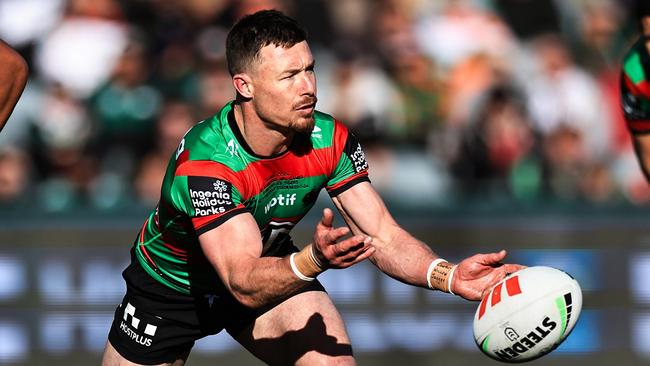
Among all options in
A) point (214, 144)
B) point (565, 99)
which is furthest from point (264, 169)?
point (565, 99)

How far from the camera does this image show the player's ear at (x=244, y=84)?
5730 millimetres

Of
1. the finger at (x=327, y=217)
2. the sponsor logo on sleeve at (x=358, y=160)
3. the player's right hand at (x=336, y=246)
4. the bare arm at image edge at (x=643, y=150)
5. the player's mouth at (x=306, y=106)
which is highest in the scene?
the player's mouth at (x=306, y=106)

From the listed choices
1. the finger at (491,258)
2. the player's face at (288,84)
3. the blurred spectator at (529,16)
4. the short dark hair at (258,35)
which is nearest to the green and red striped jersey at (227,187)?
the player's face at (288,84)

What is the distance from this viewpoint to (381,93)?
10531 millimetres

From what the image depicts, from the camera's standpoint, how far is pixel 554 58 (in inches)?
431

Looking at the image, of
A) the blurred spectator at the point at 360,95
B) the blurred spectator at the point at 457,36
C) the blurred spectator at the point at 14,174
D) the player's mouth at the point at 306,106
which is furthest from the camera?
the blurred spectator at the point at 457,36

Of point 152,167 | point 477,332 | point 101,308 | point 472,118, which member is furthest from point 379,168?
point 477,332

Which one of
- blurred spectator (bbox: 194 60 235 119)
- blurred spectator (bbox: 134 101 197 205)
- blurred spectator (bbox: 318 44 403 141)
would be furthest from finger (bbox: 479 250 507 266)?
blurred spectator (bbox: 194 60 235 119)

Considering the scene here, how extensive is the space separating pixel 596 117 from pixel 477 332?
18.4 feet

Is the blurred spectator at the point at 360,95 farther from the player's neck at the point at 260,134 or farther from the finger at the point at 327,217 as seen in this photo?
the finger at the point at 327,217

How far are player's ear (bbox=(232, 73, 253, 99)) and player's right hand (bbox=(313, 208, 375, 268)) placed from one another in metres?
1.20

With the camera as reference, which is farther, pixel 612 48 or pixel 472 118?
pixel 612 48

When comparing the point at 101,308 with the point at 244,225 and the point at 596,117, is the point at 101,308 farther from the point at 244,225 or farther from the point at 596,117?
the point at 596,117

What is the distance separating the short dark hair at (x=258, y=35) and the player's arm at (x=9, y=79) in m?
1.23
